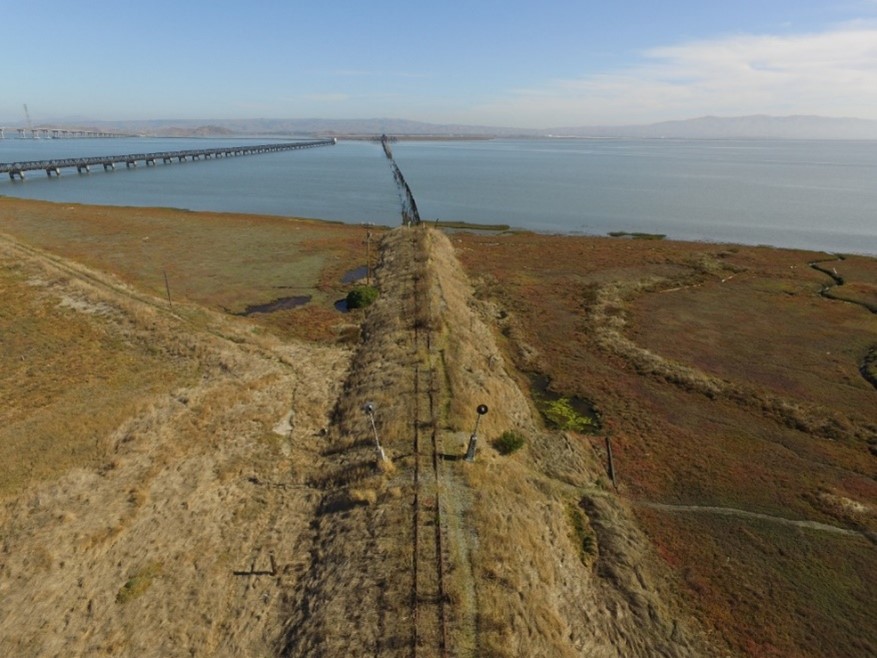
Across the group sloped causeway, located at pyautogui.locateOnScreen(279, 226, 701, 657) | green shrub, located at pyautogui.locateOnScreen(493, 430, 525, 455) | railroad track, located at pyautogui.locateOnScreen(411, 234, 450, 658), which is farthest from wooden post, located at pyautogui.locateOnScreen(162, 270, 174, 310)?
green shrub, located at pyautogui.locateOnScreen(493, 430, 525, 455)

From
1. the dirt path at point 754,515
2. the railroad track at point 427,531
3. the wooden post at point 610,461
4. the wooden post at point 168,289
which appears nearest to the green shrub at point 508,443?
the railroad track at point 427,531

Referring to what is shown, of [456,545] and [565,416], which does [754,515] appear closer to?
[565,416]

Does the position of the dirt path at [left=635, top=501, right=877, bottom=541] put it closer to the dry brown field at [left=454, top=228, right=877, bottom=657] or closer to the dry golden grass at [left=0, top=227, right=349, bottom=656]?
the dry brown field at [left=454, top=228, right=877, bottom=657]

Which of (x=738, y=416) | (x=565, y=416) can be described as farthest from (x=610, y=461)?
(x=738, y=416)

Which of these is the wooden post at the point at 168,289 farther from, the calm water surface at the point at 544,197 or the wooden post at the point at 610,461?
the calm water surface at the point at 544,197

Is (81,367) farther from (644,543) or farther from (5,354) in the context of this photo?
(644,543)

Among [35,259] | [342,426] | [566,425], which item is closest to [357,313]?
[342,426]

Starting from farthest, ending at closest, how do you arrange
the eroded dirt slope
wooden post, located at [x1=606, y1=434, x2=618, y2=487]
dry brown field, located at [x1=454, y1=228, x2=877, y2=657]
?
wooden post, located at [x1=606, y1=434, x2=618, y2=487]
dry brown field, located at [x1=454, y1=228, x2=877, y2=657]
the eroded dirt slope
